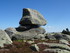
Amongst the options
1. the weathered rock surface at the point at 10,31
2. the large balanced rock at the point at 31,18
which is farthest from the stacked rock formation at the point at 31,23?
the weathered rock surface at the point at 10,31

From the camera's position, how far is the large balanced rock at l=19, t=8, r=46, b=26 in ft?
200

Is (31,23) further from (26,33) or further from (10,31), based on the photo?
(10,31)

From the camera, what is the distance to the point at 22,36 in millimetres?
55219

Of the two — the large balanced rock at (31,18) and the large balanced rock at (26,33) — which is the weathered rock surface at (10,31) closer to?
the large balanced rock at (26,33)

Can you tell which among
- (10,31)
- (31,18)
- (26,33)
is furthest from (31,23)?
(10,31)

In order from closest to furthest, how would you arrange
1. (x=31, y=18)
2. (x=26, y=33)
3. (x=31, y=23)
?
1. (x=26, y=33)
2. (x=31, y=23)
3. (x=31, y=18)

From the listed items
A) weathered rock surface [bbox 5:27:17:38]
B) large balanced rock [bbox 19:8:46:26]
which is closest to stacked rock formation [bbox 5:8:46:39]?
large balanced rock [bbox 19:8:46:26]

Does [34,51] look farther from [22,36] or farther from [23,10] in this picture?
[23,10]

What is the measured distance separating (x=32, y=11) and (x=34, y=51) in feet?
144

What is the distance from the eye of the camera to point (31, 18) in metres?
61.1

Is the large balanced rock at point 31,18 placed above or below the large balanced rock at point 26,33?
above

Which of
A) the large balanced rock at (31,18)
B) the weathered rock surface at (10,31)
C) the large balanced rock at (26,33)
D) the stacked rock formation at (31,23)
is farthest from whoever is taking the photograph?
the large balanced rock at (31,18)

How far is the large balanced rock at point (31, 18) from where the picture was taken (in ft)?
200

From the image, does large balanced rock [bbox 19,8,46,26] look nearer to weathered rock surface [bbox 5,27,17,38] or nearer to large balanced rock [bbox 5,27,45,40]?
large balanced rock [bbox 5,27,45,40]
